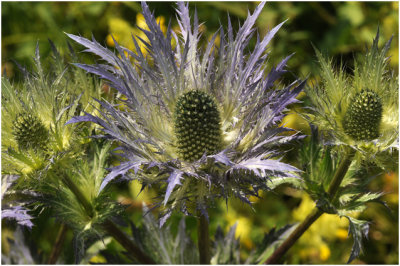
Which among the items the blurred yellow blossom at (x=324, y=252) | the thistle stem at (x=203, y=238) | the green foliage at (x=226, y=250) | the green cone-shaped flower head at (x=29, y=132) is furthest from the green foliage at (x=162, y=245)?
the blurred yellow blossom at (x=324, y=252)

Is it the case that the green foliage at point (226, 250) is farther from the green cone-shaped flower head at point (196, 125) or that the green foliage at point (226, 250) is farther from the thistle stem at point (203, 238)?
the green cone-shaped flower head at point (196, 125)

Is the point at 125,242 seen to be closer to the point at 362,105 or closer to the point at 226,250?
the point at 226,250

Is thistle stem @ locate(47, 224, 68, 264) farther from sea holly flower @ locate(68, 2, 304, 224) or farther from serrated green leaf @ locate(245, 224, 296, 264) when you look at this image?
serrated green leaf @ locate(245, 224, 296, 264)

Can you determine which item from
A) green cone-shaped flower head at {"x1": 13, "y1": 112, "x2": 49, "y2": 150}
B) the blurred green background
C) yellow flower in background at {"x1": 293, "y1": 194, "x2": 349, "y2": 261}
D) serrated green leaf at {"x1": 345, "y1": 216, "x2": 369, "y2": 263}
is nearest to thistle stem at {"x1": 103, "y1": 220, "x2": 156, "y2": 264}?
green cone-shaped flower head at {"x1": 13, "y1": 112, "x2": 49, "y2": 150}

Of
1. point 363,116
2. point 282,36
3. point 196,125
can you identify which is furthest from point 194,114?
point 282,36

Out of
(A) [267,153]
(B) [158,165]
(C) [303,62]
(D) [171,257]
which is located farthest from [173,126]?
(C) [303,62]

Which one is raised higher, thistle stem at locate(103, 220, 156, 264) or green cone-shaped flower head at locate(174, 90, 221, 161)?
green cone-shaped flower head at locate(174, 90, 221, 161)
